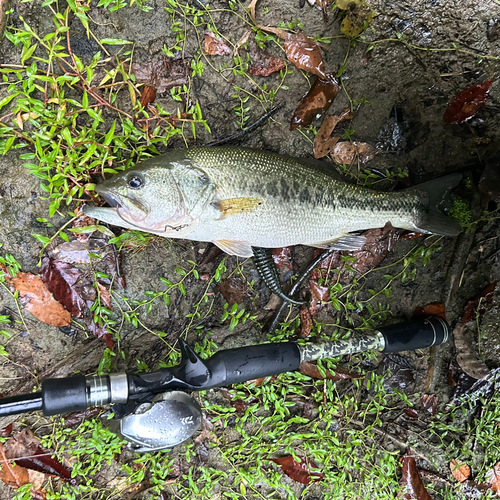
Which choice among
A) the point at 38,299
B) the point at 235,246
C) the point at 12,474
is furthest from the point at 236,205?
the point at 12,474

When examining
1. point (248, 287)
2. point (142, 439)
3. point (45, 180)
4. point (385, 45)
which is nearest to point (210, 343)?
point (248, 287)

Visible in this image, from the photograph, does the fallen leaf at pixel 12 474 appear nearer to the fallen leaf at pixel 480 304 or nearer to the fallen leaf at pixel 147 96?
the fallen leaf at pixel 147 96

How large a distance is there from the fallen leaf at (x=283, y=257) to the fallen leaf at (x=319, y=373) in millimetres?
842

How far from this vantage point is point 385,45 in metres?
3.01

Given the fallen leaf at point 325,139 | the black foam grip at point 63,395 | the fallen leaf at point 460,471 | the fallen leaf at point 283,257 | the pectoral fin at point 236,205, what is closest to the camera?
the black foam grip at point 63,395

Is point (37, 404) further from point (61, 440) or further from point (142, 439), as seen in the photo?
point (61, 440)

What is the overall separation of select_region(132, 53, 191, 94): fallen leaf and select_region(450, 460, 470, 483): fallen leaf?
13.5ft

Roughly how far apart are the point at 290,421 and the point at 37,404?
197cm

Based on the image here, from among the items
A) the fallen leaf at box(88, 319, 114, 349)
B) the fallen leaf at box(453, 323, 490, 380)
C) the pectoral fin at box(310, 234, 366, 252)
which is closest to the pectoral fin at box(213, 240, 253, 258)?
the pectoral fin at box(310, 234, 366, 252)

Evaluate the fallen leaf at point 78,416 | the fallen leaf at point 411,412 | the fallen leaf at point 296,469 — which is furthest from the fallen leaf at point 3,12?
the fallen leaf at point 411,412

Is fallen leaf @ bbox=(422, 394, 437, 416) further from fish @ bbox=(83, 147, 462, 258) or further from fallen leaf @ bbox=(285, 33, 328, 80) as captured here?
fallen leaf @ bbox=(285, 33, 328, 80)

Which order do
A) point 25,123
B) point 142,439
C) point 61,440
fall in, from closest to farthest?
1. point 142,439
2. point 25,123
3. point 61,440

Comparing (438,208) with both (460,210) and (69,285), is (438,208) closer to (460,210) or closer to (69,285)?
(460,210)

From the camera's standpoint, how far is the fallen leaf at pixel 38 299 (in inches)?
109
